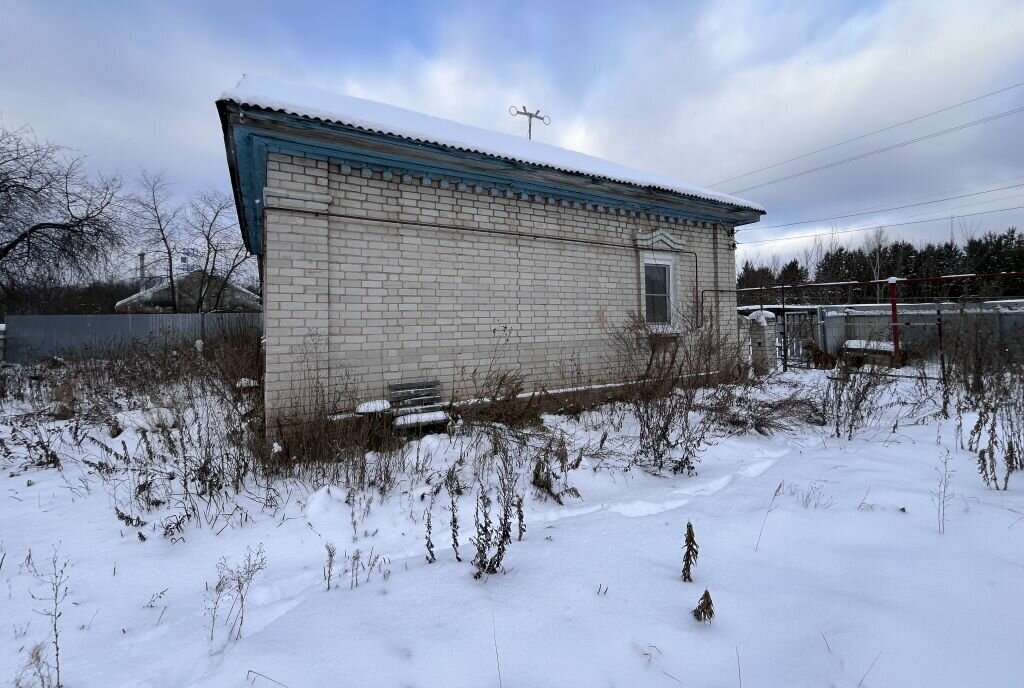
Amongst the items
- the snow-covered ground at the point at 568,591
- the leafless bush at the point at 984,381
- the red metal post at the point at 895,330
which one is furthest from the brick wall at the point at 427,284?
the red metal post at the point at 895,330

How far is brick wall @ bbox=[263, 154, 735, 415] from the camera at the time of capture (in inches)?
176

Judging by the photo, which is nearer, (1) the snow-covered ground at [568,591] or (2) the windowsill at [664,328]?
(1) the snow-covered ground at [568,591]

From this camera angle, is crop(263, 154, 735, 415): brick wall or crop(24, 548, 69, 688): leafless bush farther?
crop(263, 154, 735, 415): brick wall

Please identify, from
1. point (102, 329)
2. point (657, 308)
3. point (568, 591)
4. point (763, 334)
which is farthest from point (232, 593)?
point (102, 329)

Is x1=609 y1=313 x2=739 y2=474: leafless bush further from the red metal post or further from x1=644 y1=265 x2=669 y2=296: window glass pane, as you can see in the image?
the red metal post

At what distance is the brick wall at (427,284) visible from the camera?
447 cm

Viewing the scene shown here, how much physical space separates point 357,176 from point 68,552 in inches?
159

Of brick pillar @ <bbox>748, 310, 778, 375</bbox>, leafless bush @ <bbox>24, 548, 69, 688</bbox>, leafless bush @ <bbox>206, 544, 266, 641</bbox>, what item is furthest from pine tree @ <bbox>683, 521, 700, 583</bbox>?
brick pillar @ <bbox>748, 310, 778, 375</bbox>

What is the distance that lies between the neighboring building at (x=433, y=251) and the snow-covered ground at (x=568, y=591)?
6.32 ft

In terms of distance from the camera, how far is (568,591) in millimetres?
2160

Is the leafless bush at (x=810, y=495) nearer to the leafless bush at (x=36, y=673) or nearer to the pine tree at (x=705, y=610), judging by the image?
the pine tree at (x=705, y=610)

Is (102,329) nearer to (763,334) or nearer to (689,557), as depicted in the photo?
(689,557)

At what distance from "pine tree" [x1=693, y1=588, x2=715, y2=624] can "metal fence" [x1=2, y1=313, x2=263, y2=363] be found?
14.0m

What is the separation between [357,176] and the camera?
4.91 metres
